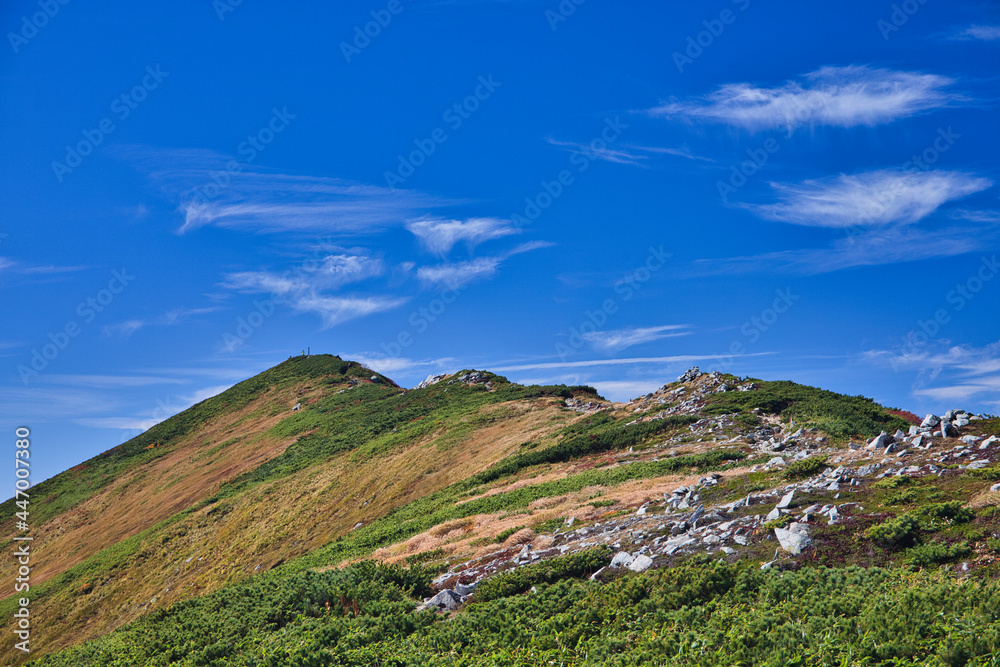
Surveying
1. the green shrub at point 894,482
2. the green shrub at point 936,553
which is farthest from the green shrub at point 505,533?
the green shrub at point 936,553

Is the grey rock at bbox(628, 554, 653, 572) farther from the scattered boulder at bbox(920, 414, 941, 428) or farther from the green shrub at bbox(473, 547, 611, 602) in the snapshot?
the scattered boulder at bbox(920, 414, 941, 428)

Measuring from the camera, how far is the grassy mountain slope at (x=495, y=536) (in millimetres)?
11500

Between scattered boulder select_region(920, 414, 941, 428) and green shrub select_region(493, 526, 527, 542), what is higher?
scattered boulder select_region(920, 414, 941, 428)

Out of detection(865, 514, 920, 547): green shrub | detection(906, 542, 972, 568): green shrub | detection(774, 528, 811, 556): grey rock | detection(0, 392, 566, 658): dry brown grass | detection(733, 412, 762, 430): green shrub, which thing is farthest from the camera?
detection(0, 392, 566, 658): dry brown grass

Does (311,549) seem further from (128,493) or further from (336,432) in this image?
(128,493)

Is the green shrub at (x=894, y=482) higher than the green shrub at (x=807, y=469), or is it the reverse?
the green shrub at (x=807, y=469)

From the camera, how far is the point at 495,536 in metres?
21.5

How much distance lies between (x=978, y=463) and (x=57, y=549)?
69.3 metres

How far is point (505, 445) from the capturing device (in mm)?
44719

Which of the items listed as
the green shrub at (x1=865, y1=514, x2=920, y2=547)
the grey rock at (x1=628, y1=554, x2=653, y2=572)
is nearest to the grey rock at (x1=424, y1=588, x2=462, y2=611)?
the grey rock at (x1=628, y1=554, x2=653, y2=572)

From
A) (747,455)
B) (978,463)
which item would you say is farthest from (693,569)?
(747,455)

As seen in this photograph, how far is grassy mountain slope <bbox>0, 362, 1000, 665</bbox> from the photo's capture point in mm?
11500

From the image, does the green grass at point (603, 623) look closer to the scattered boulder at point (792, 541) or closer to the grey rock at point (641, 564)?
the grey rock at point (641, 564)

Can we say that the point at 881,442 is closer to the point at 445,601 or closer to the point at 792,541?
the point at 792,541
